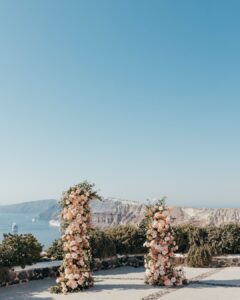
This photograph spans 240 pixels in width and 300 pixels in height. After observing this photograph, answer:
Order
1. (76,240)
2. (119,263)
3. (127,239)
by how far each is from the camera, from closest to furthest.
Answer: (76,240), (119,263), (127,239)

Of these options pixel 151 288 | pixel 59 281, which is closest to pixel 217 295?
pixel 151 288

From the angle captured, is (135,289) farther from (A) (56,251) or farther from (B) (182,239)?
(B) (182,239)

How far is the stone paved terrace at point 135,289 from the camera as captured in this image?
11.5 m

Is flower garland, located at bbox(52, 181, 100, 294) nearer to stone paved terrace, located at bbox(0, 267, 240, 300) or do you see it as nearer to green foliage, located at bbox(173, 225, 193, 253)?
stone paved terrace, located at bbox(0, 267, 240, 300)

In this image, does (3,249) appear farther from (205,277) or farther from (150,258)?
(205,277)

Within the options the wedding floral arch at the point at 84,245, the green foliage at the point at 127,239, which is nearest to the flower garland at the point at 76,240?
the wedding floral arch at the point at 84,245

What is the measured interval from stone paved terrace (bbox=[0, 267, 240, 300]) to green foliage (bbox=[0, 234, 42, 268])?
0.77 meters

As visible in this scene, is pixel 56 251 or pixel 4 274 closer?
pixel 4 274

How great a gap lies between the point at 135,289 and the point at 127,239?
6.04 metres

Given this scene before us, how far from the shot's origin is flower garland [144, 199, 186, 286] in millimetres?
13004

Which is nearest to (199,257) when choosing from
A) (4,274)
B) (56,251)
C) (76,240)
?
(56,251)

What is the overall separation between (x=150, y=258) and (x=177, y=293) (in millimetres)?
1774

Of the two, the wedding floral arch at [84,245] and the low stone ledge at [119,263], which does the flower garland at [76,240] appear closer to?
the wedding floral arch at [84,245]

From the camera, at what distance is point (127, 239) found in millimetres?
18641
